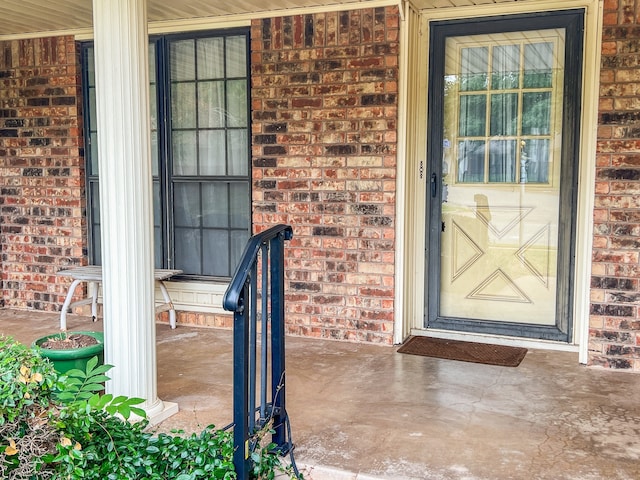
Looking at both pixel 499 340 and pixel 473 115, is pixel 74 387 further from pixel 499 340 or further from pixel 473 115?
pixel 473 115

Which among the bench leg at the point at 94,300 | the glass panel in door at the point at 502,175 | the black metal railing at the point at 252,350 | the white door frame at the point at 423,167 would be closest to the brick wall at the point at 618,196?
the white door frame at the point at 423,167

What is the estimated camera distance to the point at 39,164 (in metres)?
5.57

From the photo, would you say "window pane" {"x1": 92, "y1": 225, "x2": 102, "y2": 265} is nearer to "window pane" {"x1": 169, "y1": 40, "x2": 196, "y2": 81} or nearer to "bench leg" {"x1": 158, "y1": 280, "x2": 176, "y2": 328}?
"bench leg" {"x1": 158, "y1": 280, "x2": 176, "y2": 328}

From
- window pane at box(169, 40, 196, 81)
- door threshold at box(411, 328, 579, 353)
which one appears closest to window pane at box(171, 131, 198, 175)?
window pane at box(169, 40, 196, 81)

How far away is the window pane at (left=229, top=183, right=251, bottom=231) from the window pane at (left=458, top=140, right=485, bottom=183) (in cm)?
170

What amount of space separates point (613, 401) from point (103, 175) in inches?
118

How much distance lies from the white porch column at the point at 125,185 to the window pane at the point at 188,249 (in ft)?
6.88

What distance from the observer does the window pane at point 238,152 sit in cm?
507

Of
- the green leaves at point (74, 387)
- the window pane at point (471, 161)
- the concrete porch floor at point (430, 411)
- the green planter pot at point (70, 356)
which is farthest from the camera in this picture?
the window pane at point (471, 161)

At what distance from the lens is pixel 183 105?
5.20 m

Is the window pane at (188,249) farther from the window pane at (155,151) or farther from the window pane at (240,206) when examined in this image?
the window pane at (155,151)

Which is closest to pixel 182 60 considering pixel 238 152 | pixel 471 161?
pixel 238 152

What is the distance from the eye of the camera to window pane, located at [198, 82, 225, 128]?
16.8ft

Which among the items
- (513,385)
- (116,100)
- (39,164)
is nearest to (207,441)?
(116,100)
